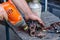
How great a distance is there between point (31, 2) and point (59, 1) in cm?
196

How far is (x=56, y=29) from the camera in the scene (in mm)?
1643

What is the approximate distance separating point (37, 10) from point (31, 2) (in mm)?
93

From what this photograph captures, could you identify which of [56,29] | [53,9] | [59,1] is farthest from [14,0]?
[59,1]

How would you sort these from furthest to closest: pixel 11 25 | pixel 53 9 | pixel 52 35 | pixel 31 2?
pixel 53 9, pixel 31 2, pixel 52 35, pixel 11 25

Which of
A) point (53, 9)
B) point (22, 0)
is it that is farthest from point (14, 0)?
point (53, 9)

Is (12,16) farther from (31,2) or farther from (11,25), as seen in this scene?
(31,2)

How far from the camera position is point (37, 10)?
71.3 inches

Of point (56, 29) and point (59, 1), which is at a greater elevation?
point (56, 29)

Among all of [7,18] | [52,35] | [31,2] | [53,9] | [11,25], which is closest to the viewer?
[7,18]

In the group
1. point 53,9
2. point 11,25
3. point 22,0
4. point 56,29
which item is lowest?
point 53,9

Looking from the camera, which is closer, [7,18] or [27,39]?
[7,18]

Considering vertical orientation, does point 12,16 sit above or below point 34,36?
above

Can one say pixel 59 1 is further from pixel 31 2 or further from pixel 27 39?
pixel 27 39

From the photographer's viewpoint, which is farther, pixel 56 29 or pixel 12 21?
pixel 56 29
